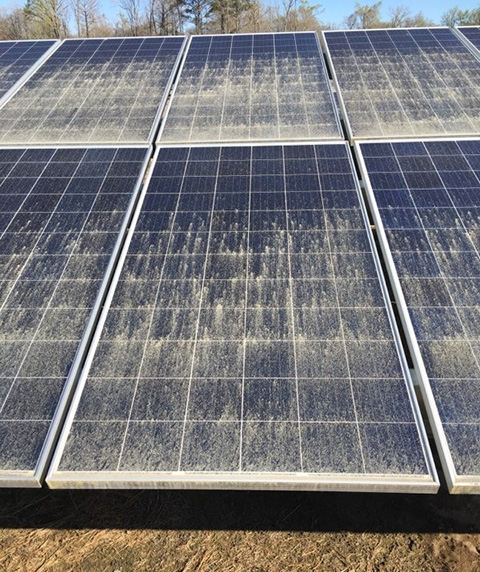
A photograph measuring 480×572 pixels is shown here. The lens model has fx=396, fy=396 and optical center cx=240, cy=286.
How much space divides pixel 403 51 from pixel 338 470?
12.6 meters

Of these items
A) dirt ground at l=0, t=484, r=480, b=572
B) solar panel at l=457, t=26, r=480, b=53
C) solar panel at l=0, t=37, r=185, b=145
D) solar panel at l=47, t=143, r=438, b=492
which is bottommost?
dirt ground at l=0, t=484, r=480, b=572

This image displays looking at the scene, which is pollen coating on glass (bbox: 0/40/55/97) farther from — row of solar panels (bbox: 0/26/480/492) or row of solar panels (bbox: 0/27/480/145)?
row of solar panels (bbox: 0/26/480/492)

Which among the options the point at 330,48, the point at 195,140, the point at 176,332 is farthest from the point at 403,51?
the point at 176,332

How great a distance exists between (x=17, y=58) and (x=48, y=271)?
1018 centimetres

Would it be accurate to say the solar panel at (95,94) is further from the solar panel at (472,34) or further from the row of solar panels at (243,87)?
the solar panel at (472,34)

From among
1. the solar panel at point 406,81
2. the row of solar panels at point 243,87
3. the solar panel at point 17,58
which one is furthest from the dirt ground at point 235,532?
the solar panel at point 17,58

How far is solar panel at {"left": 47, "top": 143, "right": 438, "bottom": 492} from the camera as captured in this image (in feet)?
15.1

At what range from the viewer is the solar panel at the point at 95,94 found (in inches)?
380

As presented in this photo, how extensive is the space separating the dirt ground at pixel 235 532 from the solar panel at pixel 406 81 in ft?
24.6

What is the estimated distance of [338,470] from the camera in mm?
4508

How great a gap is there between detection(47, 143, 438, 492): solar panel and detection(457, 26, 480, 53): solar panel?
8.87 m

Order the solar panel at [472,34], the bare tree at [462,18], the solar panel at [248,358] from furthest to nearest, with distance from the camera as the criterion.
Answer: the bare tree at [462,18] < the solar panel at [472,34] < the solar panel at [248,358]

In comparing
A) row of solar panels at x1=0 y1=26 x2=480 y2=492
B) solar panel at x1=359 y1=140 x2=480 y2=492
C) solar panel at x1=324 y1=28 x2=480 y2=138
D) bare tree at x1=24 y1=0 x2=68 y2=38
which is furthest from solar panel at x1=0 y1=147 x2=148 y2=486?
bare tree at x1=24 y1=0 x2=68 y2=38

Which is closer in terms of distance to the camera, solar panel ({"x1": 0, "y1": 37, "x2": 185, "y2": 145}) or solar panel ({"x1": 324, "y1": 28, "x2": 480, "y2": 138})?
solar panel ({"x1": 324, "y1": 28, "x2": 480, "y2": 138})
